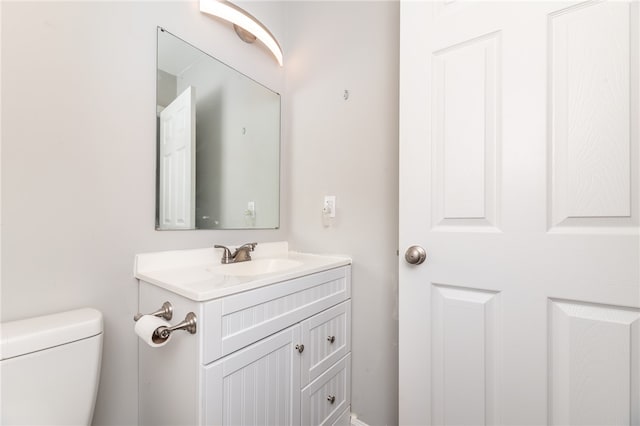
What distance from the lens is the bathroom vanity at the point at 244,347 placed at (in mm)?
736

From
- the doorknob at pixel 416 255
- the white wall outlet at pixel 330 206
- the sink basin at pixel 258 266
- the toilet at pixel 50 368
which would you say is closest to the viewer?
the toilet at pixel 50 368

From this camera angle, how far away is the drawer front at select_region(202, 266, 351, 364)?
2.41ft

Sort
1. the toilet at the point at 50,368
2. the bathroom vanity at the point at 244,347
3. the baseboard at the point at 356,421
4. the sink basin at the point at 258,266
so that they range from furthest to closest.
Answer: the baseboard at the point at 356,421 < the sink basin at the point at 258,266 < the bathroom vanity at the point at 244,347 < the toilet at the point at 50,368

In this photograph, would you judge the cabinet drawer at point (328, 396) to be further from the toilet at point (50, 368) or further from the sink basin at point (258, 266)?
the toilet at point (50, 368)

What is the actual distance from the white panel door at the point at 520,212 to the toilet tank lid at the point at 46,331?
953 millimetres

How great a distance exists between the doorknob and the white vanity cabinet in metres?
0.39

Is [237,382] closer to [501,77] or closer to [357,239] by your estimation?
[357,239]

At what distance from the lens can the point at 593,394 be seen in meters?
0.68

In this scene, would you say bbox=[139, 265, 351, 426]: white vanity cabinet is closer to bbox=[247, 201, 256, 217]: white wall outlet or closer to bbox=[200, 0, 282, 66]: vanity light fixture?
bbox=[247, 201, 256, 217]: white wall outlet

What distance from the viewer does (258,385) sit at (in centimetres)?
86

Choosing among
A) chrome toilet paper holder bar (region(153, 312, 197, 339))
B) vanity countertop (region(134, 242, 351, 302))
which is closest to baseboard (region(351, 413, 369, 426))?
vanity countertop (region(134, 242, 351, 302))

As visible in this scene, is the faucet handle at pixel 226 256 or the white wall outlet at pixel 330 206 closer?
the faucet handle at pixel 226 256

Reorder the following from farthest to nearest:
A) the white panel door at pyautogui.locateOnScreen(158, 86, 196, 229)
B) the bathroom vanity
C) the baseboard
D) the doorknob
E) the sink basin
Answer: the baseboard, the sink basin, the white panel door at pyautogui.locateOnScreen(158, 86, 196, 229), the doorknob, the bathroom vanity

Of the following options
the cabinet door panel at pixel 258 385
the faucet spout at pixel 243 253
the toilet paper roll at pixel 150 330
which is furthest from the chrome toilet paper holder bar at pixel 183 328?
the faucet spout at pixel 243 253
